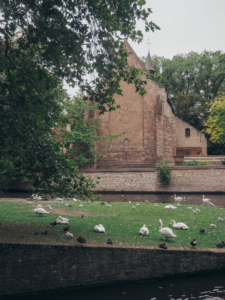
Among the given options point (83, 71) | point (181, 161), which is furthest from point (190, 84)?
point (83, 71)

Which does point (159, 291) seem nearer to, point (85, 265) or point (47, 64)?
point (85, 265)

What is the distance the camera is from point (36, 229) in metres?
7.36

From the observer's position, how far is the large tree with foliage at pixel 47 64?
607 centimetres

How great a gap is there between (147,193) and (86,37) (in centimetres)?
2231

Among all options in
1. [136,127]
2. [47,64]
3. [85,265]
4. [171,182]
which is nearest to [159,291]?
[85,265]

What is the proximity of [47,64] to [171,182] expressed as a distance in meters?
22.4

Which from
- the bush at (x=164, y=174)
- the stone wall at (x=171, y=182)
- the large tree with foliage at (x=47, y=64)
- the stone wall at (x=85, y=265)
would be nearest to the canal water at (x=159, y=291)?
the stone wall at (x=85, y=265)

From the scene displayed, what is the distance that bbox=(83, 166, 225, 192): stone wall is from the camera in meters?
26.5

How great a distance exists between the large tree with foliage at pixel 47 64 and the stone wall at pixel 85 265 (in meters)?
1.91

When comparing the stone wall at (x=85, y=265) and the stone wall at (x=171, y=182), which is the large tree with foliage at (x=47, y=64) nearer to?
the stone wall at (x=85, y=265)

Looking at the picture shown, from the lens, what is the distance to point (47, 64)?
23.6 ft

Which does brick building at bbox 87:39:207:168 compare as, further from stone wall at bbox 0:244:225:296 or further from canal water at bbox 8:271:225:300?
canal water at bbox 8:271:225:300

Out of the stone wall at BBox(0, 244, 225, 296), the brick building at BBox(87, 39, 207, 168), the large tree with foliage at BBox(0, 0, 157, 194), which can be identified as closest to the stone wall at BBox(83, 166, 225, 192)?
the brick building at BBox(87, 39, 207, 168)

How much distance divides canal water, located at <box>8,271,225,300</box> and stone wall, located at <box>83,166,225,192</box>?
71.7 ft
